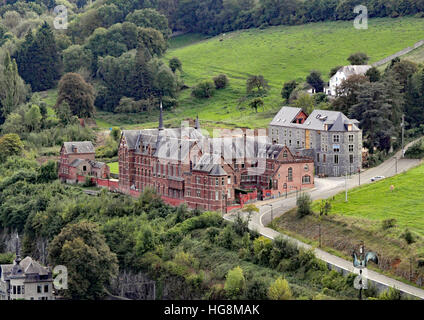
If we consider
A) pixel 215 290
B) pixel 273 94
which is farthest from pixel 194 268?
pixel 273 94

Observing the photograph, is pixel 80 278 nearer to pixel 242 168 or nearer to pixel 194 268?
pixel 194 268

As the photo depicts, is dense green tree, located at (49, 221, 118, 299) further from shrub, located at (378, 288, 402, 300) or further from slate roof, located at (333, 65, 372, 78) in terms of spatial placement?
slate roof, located at (333, 65, 372, 78)

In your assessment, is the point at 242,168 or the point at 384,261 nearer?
the point at 384,261

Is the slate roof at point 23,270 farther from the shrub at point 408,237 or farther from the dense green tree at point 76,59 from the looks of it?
the dense green tree at point 76,59


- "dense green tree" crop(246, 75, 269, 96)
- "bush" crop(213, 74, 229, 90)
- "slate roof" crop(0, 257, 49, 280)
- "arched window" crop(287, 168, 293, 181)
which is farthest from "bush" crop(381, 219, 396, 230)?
"bush" crop(213, 74, 229, 90)

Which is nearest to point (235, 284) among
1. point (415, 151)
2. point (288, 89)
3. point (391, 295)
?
point (391, 295)

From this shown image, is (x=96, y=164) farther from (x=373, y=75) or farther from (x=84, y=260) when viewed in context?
(x=373, y=75)
